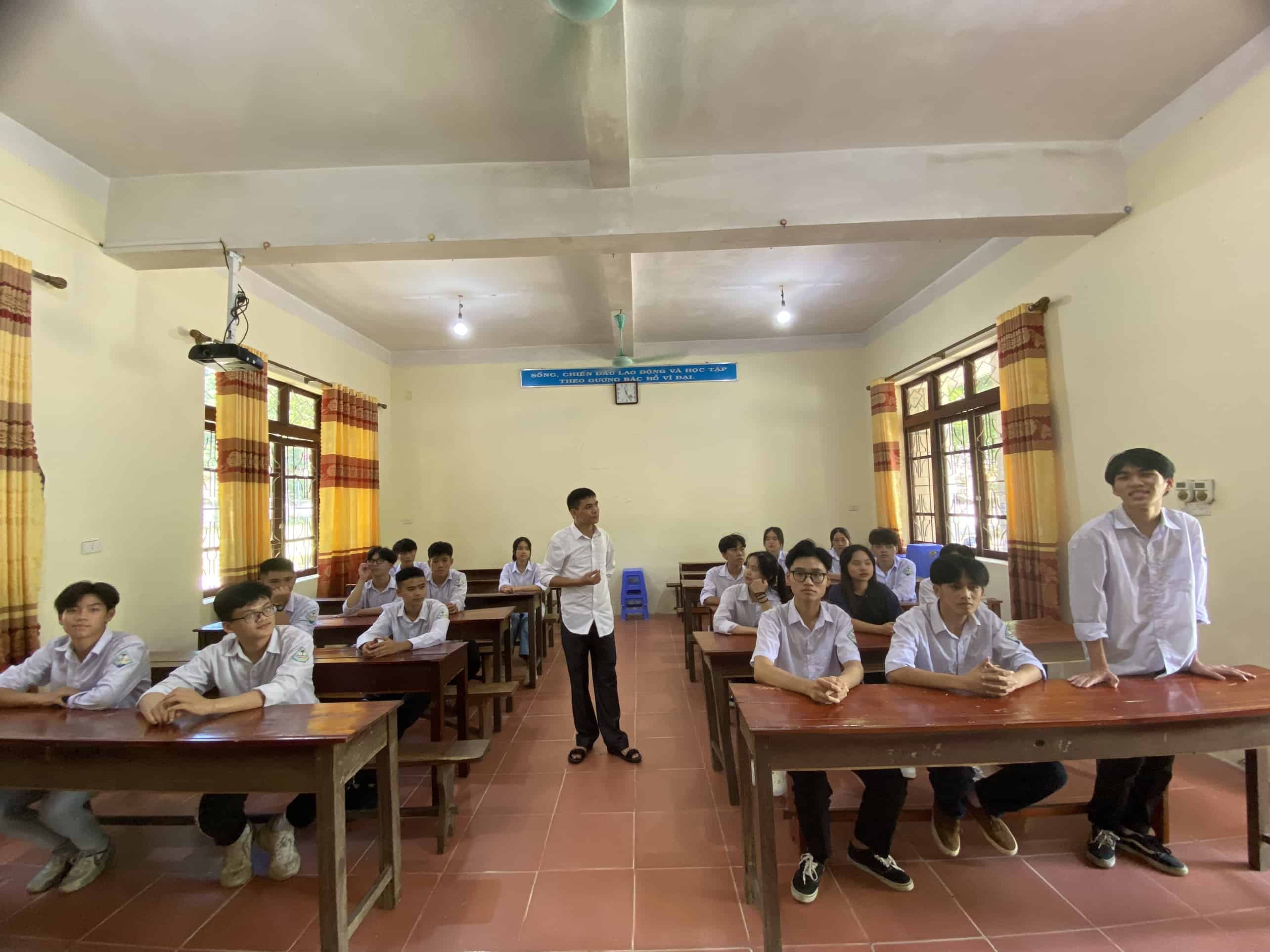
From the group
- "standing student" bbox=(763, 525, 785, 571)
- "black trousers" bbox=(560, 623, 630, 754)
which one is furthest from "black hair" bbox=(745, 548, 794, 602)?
"standing student" bbox=(763, 525, 785, 571)

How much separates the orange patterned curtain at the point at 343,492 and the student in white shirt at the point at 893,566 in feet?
15.8

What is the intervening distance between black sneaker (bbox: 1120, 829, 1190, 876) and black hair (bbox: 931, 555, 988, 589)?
1105 millimetres

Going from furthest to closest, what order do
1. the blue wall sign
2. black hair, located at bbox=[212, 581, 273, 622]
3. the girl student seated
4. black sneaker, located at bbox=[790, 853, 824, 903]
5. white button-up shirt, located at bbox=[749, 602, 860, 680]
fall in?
the blue wall sign → the girl student seated → white button-up shirt, located at bbox=[749, 602, 860, 680] → black hair, located at bbox=[212, 581, 273, 622] → black sneaker, located at bbox=[790, 853, 824, 903]

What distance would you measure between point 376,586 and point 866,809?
3.50 m

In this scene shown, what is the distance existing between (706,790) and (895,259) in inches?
171

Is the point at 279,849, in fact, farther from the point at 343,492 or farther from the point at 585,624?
the point at 343,492

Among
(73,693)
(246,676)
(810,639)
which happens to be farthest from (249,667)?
(810,639)

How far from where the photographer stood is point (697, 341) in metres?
7.12

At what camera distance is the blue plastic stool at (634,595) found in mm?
6816

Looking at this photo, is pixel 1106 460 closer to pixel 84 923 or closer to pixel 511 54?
pixel 511 54

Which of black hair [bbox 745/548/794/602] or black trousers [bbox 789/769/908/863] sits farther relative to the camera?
black hair [bbox 745/548/794/602]

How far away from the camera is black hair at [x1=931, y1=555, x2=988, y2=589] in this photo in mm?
1976

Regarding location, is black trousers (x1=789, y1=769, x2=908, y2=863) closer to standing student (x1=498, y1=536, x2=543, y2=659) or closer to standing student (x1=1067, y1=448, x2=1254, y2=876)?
standing student (x1=1067, y1=448, x2=1254, y2=876)

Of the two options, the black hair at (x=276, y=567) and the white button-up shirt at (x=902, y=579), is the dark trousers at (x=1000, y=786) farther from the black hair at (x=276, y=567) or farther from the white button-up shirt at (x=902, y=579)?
the black hair at (x=276, y=567)
